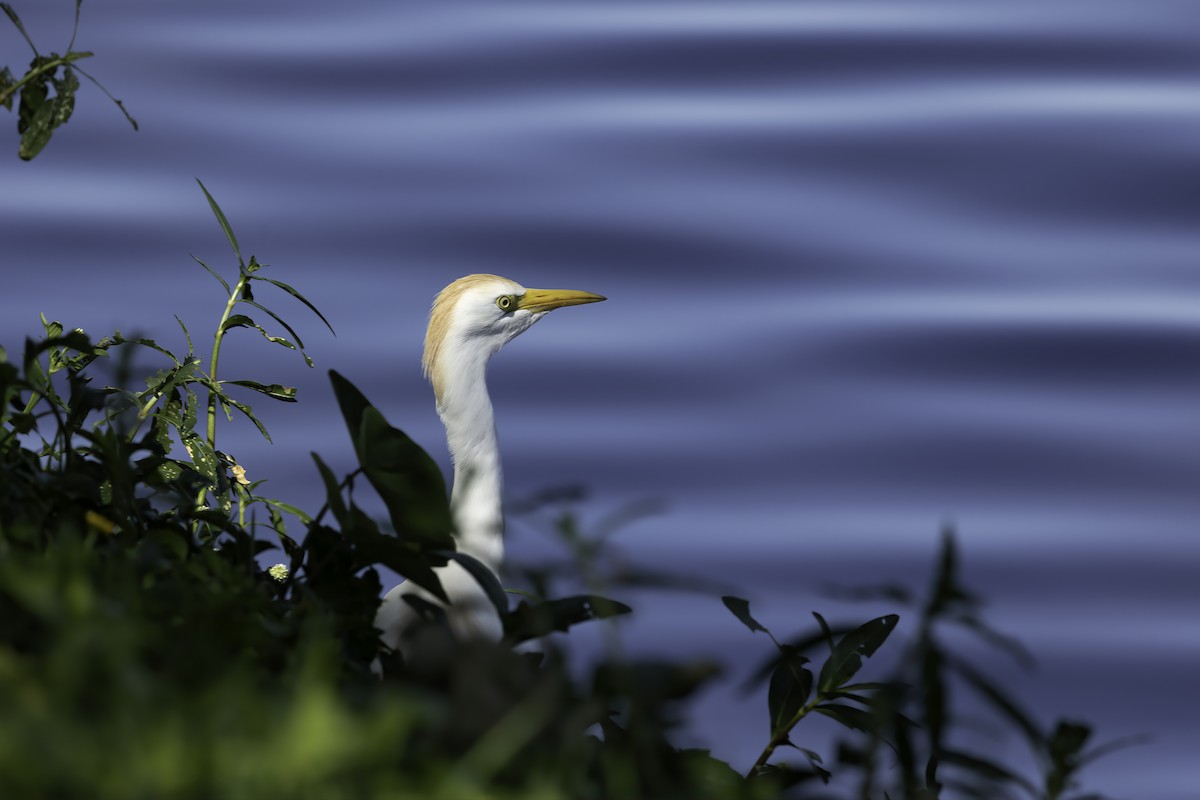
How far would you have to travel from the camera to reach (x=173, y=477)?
2.18m

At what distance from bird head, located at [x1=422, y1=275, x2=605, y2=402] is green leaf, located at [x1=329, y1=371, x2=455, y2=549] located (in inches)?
97.3

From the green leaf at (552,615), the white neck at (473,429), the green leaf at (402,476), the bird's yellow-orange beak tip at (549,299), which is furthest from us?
the bird's yellow-orange beak tip at (549,299)

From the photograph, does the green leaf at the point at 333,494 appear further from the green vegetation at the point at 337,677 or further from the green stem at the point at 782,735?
the green stem at the point at 782,735

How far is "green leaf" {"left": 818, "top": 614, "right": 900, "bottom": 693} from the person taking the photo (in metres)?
1.79

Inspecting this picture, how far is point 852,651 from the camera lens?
1.81 m

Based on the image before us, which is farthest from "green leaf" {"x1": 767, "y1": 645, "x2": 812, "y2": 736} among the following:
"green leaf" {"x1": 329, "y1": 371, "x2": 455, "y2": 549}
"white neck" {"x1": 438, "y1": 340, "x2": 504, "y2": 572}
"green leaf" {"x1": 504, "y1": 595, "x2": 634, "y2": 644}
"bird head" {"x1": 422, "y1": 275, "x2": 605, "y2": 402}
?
"bird head" {"x1": 422, "y1": 275, "x2": 605, "y2": 402}

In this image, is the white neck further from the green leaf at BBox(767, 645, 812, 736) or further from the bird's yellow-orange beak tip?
the green leaf at BBox(767, 645, 812, 736)

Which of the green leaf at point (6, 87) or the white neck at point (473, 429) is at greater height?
the green leaf at point (6, 87)

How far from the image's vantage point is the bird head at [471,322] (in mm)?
4086

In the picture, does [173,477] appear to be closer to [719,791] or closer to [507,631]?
→ [507,631]

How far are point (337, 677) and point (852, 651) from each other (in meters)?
0.79

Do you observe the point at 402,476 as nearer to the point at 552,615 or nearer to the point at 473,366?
the point at 552,615

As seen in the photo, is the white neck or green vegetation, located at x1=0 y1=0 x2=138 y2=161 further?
the white neck

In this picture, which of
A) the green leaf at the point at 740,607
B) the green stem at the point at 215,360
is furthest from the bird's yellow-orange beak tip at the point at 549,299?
the green leaf at the point at 740,607
